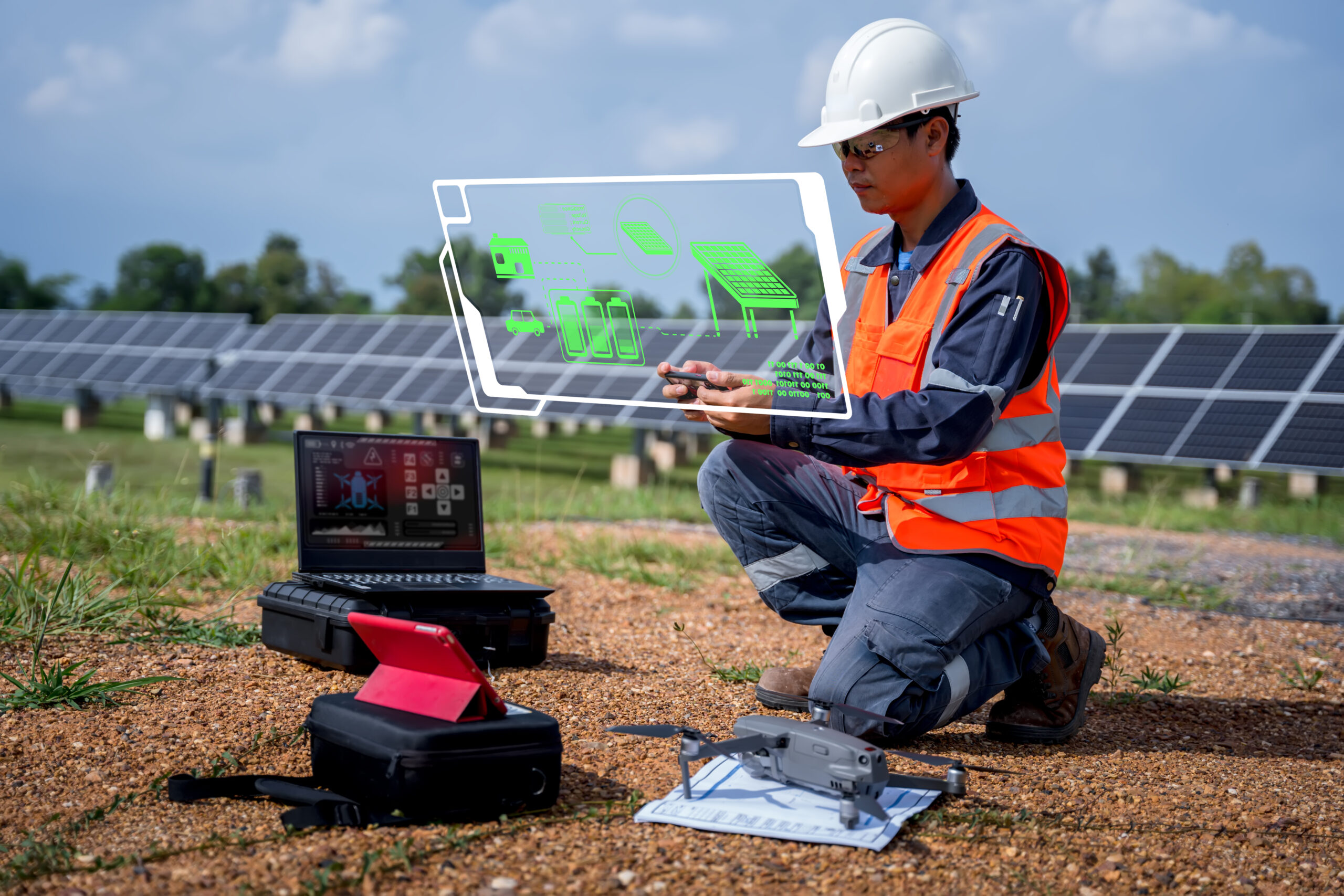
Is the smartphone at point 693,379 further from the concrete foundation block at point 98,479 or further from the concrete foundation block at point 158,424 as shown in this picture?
the concrete foundation block at point 158,424

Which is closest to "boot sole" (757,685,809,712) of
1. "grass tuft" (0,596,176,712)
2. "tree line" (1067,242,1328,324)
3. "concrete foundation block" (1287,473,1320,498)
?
"grass tuft" (0,596,176,712)

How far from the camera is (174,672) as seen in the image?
2580 mm

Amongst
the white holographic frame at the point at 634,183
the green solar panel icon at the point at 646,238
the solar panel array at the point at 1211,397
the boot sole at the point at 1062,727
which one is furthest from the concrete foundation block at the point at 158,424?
the boot sole at the point at 1062,727

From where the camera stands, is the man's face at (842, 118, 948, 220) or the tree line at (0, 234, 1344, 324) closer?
the man's face at (842, 118, 948, 220)

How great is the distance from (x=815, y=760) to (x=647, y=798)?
0.98ft

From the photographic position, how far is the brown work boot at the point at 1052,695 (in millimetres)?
2408

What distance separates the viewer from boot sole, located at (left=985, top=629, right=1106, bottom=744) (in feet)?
7.89

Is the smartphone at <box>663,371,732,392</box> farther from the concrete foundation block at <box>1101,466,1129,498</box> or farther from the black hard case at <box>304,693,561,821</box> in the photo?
the concrete foundation block at <box>1101,466,1129,498</box>

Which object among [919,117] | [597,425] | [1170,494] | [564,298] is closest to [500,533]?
[564,298]

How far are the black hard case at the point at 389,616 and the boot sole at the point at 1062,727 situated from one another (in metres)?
1.09

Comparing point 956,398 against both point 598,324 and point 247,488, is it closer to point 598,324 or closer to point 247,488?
point 598,324

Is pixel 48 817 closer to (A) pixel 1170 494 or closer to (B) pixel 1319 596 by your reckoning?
(B) pixel 1319 596

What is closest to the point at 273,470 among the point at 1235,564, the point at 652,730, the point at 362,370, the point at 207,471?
the point at 207,471

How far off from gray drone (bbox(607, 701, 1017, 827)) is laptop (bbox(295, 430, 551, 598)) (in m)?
0.95
